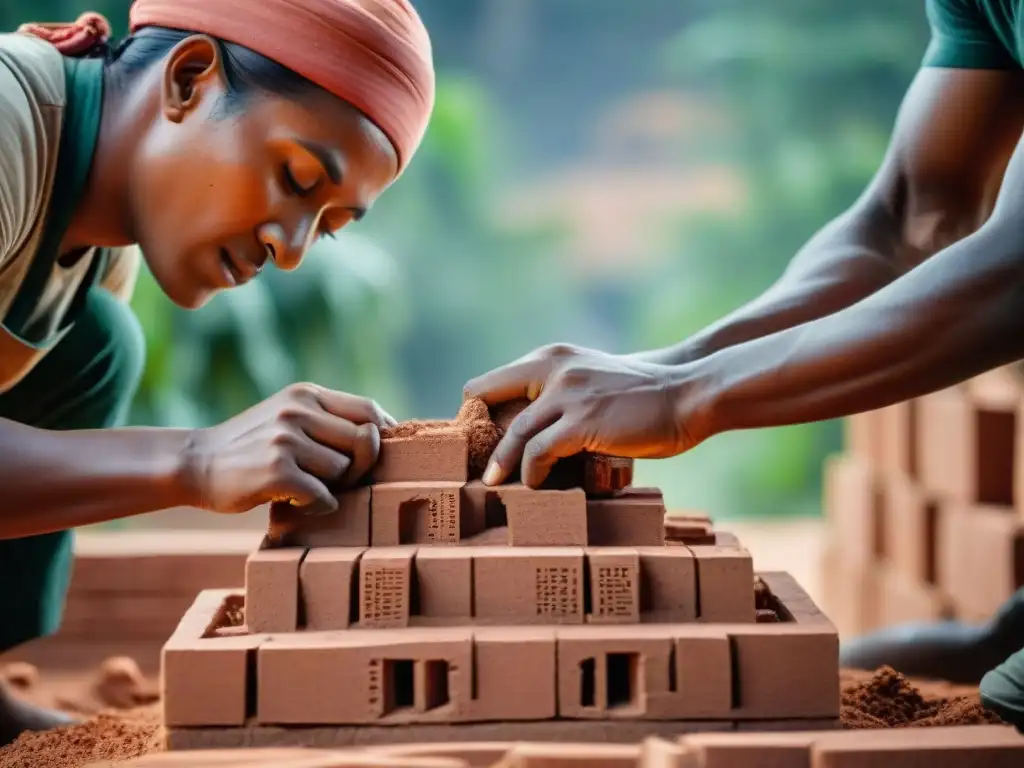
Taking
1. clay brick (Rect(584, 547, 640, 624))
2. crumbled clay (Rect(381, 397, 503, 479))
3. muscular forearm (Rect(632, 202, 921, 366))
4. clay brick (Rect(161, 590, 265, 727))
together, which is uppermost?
muscular forearm (Rect(632, 202, 921, 366))

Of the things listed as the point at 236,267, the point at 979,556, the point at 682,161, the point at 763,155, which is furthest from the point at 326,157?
the point at 763,155

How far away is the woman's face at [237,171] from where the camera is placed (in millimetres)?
1935

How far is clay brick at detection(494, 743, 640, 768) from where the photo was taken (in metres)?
1.42

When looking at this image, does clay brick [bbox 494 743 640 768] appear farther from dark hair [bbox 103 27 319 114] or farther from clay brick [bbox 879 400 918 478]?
clay brick [bbox 879 400 918 478]

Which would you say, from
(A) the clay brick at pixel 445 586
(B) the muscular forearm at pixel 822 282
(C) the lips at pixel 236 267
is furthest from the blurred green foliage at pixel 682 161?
(A) the clay brick at pixel 445 586

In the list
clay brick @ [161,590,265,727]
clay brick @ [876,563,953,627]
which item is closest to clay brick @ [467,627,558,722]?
clay brick @ [161,590,265,727]

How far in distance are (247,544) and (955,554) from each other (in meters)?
2.28

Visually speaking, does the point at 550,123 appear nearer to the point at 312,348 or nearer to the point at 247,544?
the point at 312,348

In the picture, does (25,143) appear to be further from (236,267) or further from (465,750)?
(465,750)

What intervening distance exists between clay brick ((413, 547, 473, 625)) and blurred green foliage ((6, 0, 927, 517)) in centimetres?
510

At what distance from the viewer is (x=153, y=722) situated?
205 centimetres

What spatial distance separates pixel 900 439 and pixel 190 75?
299cm

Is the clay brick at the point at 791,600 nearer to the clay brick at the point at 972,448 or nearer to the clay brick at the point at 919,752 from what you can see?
the clay brick at the point at 919,752

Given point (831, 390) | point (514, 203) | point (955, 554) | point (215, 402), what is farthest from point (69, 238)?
point (514, 203)
